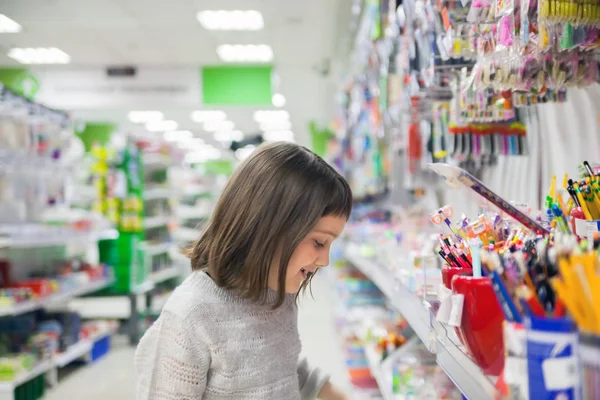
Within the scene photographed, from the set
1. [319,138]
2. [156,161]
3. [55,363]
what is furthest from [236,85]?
[55,363]

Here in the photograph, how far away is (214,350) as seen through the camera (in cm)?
120

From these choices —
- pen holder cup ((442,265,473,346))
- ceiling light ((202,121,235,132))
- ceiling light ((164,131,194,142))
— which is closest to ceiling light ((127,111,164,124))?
ceiling light ((202,121,235,132))

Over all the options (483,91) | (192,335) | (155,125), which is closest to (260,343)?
Result: (192,335)

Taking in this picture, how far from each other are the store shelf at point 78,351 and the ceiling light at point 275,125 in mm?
7970

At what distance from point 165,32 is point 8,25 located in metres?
1.77

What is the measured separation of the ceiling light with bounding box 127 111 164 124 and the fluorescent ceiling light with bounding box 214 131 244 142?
2755 millimetres

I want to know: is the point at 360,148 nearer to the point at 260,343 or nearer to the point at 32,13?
the point at 260,343

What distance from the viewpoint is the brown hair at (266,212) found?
1200mm

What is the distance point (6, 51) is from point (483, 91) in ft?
24.8

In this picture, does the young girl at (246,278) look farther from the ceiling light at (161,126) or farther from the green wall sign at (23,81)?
the ceiling light at (161,126)

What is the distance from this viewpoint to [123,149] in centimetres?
583

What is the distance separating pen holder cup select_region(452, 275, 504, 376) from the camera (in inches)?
32.4

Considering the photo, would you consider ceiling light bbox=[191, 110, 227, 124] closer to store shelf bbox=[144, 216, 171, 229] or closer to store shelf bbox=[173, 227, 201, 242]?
store shelf bbox=[173, 227, 201, 242]

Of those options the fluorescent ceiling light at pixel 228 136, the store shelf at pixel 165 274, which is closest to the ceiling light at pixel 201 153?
the fluorescent ceiling light at pixel 228 136
